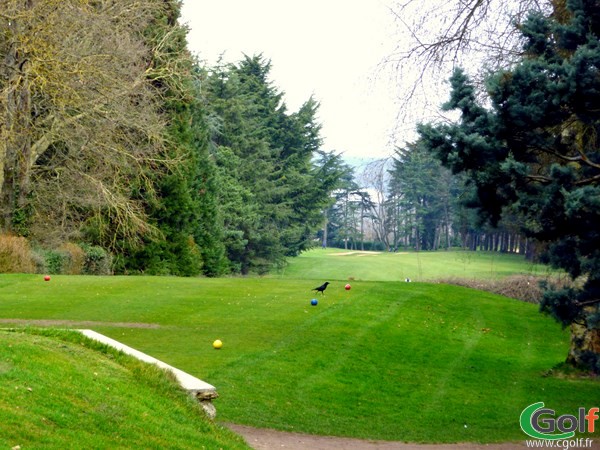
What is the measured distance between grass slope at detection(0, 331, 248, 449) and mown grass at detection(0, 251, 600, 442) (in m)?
2.94

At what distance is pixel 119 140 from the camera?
29.7m

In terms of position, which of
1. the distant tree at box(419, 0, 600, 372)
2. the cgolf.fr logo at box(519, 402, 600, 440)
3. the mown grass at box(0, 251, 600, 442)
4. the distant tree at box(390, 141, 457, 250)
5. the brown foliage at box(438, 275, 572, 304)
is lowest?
the cgolf.fr logo at box(519, 402, 600, 440)

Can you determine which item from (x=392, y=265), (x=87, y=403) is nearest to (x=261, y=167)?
(x=392, y=265)

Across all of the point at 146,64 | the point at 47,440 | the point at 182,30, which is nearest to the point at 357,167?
the point at 47,440

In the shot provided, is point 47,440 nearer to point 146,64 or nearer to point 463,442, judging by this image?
point 463,442

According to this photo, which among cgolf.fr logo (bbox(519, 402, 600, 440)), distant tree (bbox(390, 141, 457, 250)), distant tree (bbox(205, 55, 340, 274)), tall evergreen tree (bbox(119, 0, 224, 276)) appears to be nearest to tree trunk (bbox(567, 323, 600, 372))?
cgolf.fr logo (bbox(519, 402, 600, 440))

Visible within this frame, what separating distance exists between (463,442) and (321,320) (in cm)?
607

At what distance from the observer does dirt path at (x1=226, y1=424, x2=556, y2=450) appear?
35.4 ft

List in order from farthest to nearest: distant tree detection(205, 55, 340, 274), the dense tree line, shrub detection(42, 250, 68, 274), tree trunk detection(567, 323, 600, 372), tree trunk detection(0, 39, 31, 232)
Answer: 1. distant tree detection(205, 55, 340, 274)
2. shrub detection(42, 250, 68, 274)
3. the dense tree line
4. tree trunk detection(0, 39, 31, 232)
5. tree trunk detection(567, 323, 600, 372)

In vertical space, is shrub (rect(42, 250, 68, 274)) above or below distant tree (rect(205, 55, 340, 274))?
below

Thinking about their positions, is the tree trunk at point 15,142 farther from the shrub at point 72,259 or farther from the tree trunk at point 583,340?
the tree trunk at point 583,340

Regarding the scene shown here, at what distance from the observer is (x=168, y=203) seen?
36.9 meters

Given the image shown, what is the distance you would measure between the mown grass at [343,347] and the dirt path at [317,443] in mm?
289

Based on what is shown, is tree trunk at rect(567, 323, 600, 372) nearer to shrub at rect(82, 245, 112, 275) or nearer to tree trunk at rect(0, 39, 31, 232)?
tree trunk at rect(0, 39, 31, 232)
